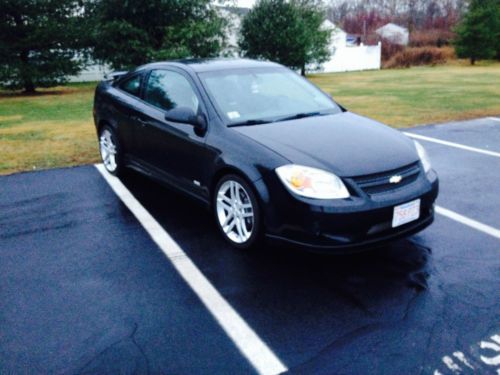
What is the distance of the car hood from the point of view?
3.55 m

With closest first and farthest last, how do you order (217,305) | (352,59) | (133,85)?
(217,305), (133,85), (352,59)

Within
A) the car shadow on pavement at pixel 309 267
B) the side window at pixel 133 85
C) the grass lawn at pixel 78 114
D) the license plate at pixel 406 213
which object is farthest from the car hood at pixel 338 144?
the grass lawn at pixel 78 114

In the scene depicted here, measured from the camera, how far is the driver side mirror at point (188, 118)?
4215 millimetres

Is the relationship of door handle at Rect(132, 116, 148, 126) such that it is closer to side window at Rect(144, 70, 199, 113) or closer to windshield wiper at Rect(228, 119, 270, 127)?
side window at Rect(144, 70, 199, 113)

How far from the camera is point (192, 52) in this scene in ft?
61.5

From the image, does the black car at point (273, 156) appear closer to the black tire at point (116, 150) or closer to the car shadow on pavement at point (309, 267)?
the car shadow on pavement at point (309, 267)

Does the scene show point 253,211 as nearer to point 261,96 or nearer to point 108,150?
point 261,96

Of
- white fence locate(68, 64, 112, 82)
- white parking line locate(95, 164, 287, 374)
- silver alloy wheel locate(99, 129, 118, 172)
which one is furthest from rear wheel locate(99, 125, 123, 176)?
white fence locate(68, 64, 112, 82)

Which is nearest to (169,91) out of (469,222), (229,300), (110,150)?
(110,150)

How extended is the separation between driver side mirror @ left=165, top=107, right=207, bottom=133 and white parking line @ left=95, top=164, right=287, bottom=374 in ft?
3.49

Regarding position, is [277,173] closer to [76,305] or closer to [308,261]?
[308,261]

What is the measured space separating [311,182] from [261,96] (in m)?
1.49

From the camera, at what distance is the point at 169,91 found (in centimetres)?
492

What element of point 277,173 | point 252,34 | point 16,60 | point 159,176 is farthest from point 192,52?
point 277,173
